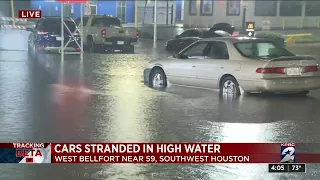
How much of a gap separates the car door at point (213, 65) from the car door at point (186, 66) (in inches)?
5.6

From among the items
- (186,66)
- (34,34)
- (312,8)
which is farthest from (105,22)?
(186,66)

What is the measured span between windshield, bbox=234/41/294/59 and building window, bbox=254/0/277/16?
16495 millimetres

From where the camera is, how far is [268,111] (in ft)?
34.3

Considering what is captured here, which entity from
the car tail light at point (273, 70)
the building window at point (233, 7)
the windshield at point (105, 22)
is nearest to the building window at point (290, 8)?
the building window at point (233, 7)

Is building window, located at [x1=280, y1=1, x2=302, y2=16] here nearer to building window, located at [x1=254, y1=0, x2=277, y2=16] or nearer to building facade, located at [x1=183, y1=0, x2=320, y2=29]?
building facade, located at [x1=183, y1=0, x2=320, y2=29]

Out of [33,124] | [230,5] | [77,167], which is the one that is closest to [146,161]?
[77,167]

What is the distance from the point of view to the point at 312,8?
2448 cm

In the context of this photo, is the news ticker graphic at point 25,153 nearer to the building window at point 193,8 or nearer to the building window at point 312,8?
the building window at point 312,8

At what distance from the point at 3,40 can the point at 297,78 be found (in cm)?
1288

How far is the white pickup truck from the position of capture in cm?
2011

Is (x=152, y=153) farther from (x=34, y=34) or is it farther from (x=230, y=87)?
(x=34, y=34)

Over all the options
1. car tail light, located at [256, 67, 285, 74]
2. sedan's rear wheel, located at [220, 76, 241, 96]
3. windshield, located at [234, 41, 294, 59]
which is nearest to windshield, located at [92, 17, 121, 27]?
windshield, located at [234, 41, 294, 59]

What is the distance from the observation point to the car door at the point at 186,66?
1249cm

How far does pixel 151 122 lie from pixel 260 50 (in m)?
3.77
